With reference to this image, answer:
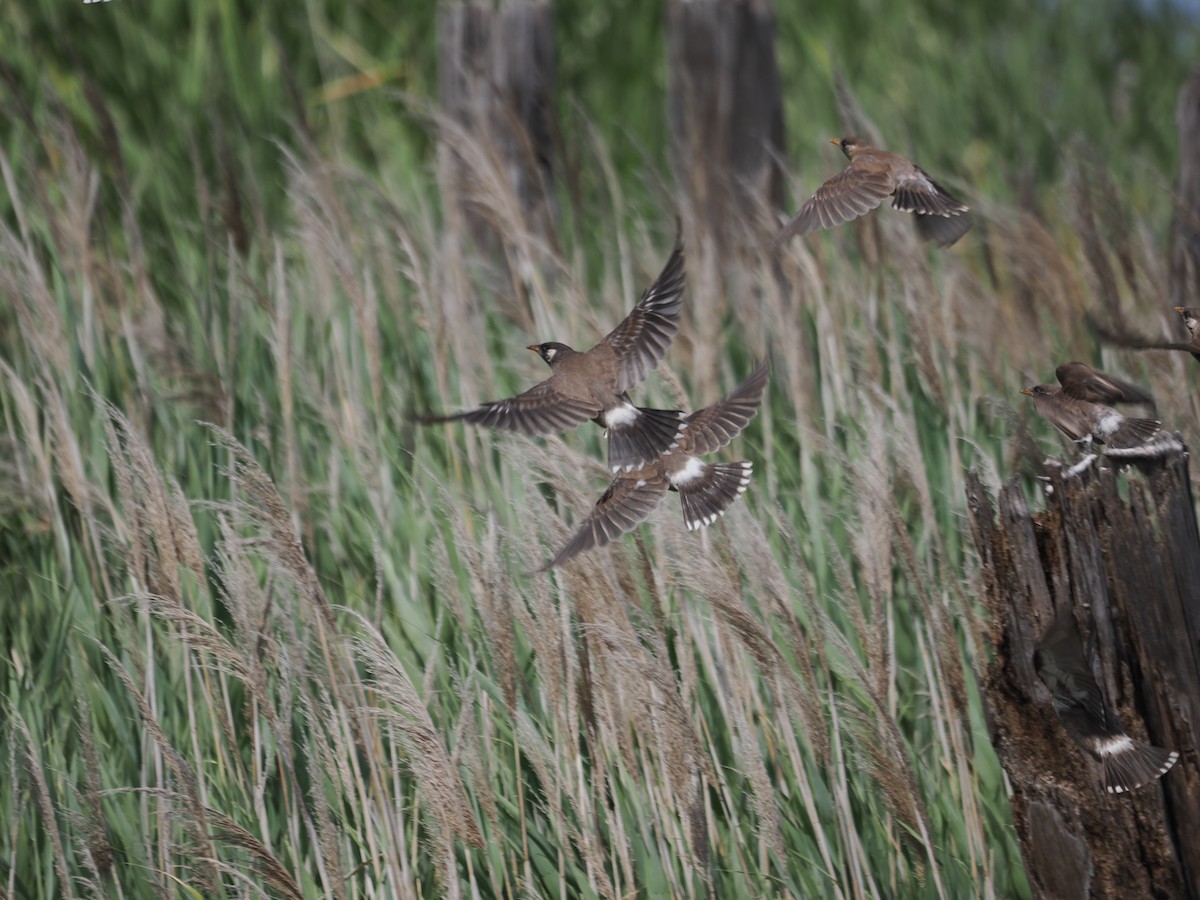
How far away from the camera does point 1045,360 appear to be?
11.5 ft

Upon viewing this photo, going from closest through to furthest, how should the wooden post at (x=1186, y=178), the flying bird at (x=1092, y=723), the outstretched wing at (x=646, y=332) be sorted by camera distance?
the flying bird at (x=1092, y=723)
the outstretched wing at (x=646, y=332)
the wooden post at (x=1186, y=178)

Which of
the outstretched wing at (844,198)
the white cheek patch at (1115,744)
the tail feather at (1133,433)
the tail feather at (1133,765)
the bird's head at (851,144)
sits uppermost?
the bird's head at (851,144)

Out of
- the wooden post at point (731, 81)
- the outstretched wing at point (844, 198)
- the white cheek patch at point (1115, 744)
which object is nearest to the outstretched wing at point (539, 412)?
the outstretched wing at point (844, 198)

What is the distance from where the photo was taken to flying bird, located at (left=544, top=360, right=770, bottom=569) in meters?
2.14

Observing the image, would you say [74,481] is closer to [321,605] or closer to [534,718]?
[321,605]

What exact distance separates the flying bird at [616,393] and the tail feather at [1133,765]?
798mm

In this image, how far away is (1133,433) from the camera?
2027mm

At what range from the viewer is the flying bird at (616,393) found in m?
2.11

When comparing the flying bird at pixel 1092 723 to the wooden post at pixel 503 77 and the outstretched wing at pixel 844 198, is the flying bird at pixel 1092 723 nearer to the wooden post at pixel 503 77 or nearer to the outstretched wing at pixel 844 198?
the outstretched wing at pixel 844 198

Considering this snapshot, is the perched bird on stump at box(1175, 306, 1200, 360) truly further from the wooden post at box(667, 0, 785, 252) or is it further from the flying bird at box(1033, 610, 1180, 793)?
the wooden post at box(667, 0, 785, 252)

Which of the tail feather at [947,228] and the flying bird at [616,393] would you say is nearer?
the flying bird at [616,393]

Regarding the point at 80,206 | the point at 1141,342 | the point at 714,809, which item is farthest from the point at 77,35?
the point at 1141,342

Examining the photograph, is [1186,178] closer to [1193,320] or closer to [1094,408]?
[1193,320]

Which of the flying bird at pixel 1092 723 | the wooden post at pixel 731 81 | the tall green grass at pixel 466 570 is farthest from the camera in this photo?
the wooden post at pixel 731 81
